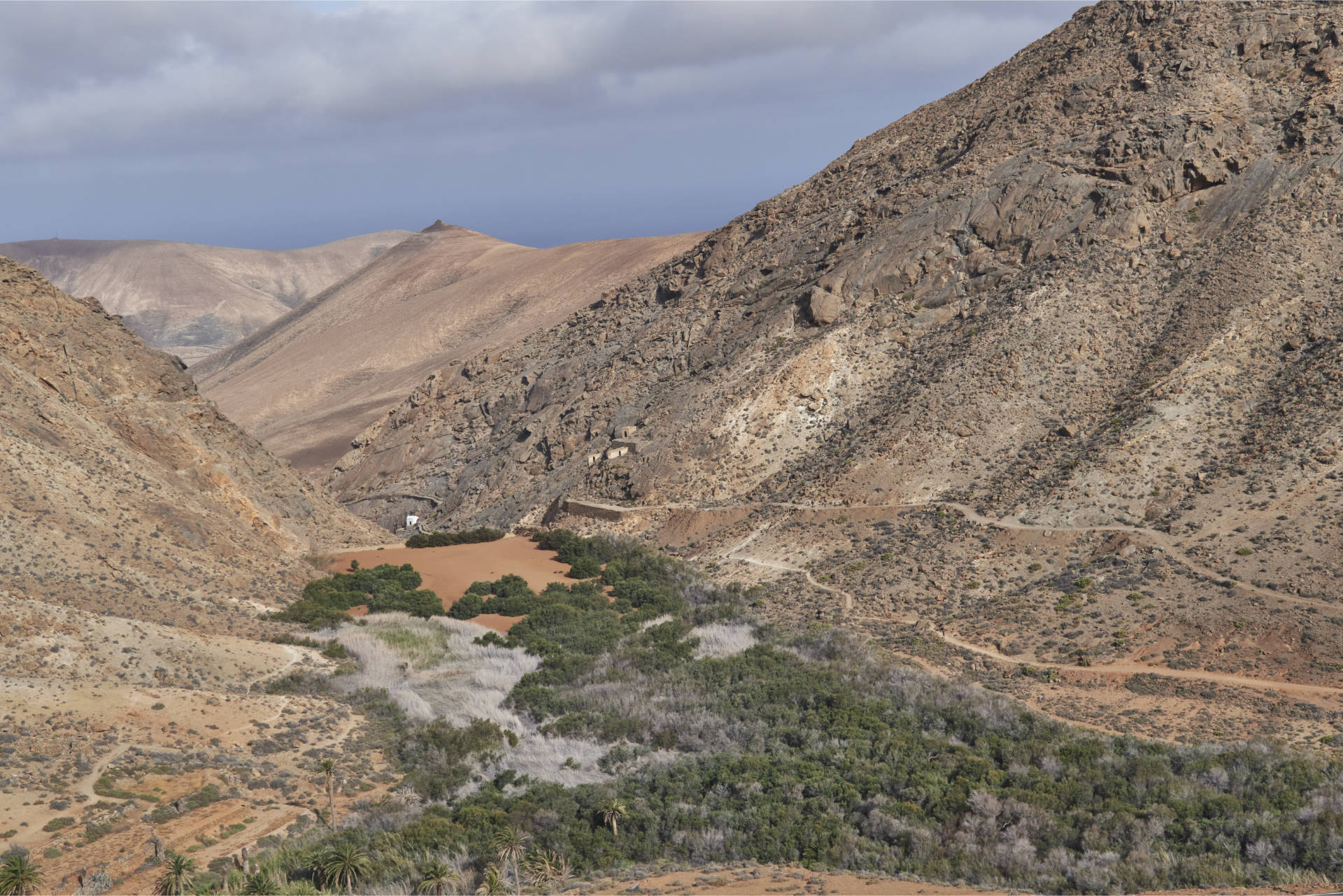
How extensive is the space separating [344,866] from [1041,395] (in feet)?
90.5

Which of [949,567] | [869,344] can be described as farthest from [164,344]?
[949,567]

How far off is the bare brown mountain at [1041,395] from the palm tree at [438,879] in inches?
537

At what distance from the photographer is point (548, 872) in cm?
1600

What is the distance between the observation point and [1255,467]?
28312 mm

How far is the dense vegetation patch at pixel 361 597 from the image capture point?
28062mm

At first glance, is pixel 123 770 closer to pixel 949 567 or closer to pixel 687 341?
pixel 949 567

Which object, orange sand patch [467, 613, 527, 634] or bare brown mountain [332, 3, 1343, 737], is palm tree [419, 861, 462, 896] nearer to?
bare brown mountain [332, 3, 1343, 737]

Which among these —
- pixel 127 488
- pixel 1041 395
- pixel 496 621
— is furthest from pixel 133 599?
pixel 1041 395

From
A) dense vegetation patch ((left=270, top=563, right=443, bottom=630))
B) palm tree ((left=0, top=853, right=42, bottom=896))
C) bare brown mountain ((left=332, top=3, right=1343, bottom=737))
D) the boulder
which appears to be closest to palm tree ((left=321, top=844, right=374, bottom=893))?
palm tree ((left=0, top=853, right=42, bottom=896))

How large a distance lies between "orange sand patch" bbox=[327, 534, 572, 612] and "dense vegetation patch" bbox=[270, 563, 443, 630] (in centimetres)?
69

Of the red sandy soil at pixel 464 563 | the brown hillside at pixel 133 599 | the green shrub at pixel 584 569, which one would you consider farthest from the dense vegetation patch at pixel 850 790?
the green shrub at pixel 584 569

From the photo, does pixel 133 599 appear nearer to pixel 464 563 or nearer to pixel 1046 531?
pixel 464 563

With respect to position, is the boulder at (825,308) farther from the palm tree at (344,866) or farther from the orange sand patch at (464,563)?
the palm tree at (344,866)

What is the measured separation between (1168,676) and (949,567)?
298 inches
